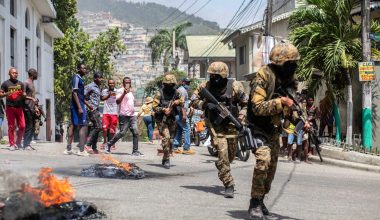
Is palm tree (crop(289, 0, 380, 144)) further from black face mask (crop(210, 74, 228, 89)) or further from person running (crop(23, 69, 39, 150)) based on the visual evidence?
black face mask (crop(210, 74, 228, 89))

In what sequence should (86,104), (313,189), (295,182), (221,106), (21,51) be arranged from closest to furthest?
1. (221,106)
2. (313,189)
3. (295,182)
4. (86,104)
5. (21,51)

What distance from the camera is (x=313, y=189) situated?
895 cm

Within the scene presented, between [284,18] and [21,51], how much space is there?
14.9 m

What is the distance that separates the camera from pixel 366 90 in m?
15.2

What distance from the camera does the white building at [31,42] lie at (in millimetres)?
20344

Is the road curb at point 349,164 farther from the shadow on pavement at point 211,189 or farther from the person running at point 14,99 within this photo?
the person running at point 14,99

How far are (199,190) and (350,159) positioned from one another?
22.9ft

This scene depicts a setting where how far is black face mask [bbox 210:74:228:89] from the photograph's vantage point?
300 inches

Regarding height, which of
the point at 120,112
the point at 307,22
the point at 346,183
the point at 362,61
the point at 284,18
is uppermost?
the point at 284,18

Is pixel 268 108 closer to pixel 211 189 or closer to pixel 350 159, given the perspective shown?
pixel 211 189

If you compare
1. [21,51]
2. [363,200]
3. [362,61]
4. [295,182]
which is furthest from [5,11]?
[363,200]

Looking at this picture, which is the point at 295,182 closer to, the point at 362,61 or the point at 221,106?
the point at 221,106

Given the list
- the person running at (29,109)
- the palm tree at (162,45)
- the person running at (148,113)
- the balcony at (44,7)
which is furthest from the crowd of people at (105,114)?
the palm tree at (162,45)

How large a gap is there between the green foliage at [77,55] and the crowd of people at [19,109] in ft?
92.7
